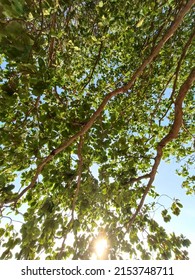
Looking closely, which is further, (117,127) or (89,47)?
(89,47)

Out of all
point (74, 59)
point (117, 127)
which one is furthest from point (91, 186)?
point (74, 59)

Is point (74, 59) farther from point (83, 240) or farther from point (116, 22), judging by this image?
point (83, 240)

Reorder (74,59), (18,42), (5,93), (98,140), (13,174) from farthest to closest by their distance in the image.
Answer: (74,59) < (13,174) < (98,140) < (5,93) < (18,42)

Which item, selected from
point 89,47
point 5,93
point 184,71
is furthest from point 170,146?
point 5,93

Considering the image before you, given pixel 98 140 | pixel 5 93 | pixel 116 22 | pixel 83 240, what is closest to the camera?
pixel 5 93

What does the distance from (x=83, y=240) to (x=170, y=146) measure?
4.15 meters

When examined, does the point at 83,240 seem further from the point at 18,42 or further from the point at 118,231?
the point at 18,42

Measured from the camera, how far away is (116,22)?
6289mm

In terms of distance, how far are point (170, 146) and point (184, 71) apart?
2.40m

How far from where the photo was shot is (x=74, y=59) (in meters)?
7.52

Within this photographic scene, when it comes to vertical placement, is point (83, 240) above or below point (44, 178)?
below

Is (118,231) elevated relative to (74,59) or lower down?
lower down

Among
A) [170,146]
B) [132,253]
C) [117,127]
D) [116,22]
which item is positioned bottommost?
[132,253]

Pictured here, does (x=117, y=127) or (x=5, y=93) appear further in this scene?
(x=117, y=127)
